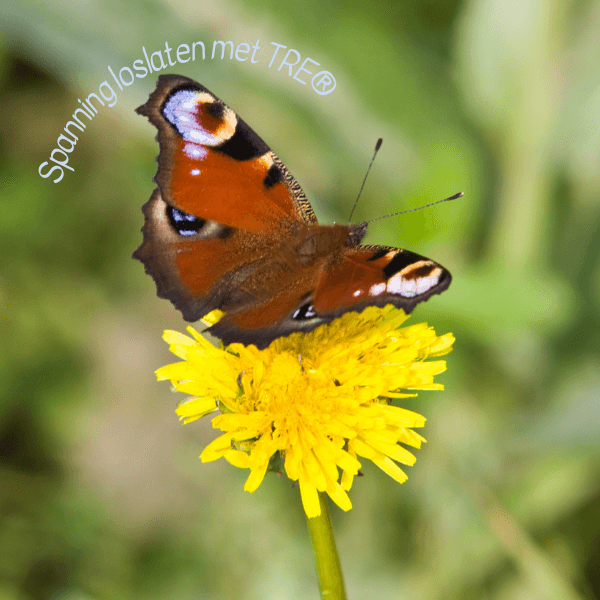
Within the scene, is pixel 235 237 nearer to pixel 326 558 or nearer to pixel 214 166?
pixel 214 166

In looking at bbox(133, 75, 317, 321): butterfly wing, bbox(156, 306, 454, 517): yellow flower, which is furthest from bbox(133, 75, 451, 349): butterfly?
bbox(156, 306, 454, 517): yellow flower

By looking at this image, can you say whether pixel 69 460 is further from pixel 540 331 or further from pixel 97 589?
pixel 540 331

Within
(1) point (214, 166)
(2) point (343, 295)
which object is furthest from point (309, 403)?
(1) point (214, 166)

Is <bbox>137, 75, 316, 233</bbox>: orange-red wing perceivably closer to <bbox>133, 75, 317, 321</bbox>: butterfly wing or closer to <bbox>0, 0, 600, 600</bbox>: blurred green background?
<bbox>133, 75, 317, 321</bbox>: butterfly wing

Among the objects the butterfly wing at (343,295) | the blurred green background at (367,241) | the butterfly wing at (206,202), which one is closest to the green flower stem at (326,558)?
the butterfly wing at (343,295)

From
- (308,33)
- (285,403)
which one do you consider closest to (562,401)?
(285,403)
